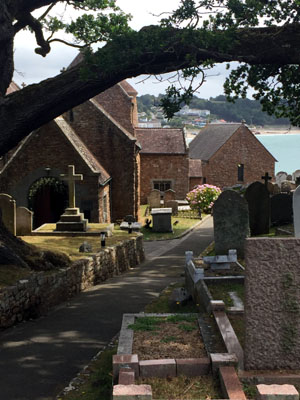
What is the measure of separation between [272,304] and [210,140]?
50562mm

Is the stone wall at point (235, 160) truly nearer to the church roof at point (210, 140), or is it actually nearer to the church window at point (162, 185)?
the church roof at point (210, 140)

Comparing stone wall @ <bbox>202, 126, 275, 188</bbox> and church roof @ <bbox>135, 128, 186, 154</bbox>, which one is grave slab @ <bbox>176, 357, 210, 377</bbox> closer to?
church roof @ <bbox>135, 128, 186, 154</bbox>

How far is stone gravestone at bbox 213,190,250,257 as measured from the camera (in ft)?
48.6

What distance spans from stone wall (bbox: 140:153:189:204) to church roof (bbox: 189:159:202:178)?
4.47 m

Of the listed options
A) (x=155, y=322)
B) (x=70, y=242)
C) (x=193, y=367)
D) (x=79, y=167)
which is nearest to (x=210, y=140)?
(x=79, y=167)

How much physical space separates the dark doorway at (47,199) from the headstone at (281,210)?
11512 millimetres

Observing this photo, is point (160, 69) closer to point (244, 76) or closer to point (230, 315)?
point (244, 76)

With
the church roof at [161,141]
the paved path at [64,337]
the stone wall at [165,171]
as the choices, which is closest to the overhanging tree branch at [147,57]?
the paved path at [64,337]

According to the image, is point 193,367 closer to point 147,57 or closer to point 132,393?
point 132,393

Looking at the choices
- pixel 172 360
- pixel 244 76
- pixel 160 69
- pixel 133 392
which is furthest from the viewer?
pixel 244 76

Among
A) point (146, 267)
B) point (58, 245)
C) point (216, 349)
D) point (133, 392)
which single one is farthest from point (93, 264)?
point (133, 392)

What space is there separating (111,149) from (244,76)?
60.7 ft

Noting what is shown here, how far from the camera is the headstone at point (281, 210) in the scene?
2131 centimetres

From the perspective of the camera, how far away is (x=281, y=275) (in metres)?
6.47
